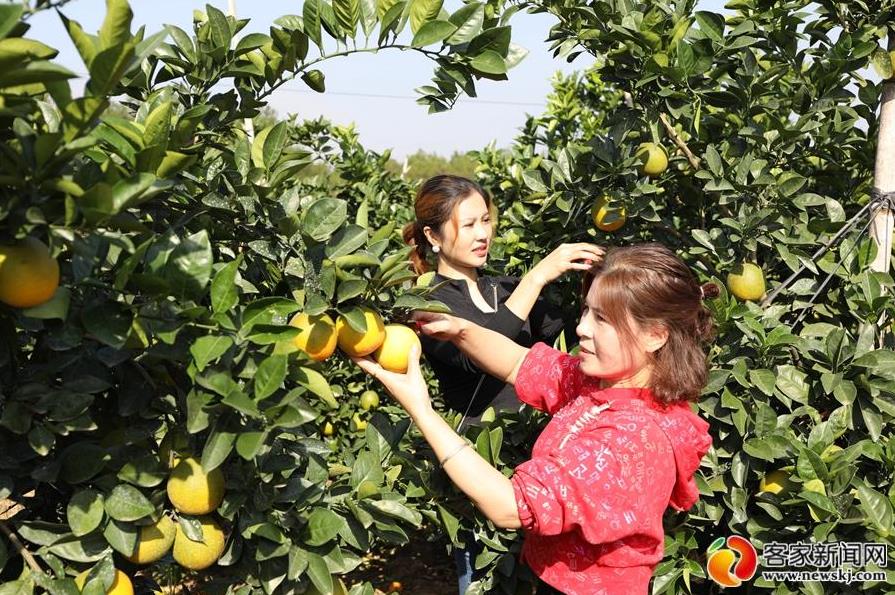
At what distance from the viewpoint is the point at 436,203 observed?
2445 millimetres

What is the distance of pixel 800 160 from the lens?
2.42 m

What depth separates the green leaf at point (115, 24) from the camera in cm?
85

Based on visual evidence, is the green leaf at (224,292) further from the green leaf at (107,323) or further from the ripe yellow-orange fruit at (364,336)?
the ripe yellow-orange fruit at (364,336)

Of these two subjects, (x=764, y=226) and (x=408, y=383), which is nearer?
(x=408, y=383)

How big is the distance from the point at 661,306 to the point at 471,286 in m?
0.98

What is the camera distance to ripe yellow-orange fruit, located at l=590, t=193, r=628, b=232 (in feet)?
7.13

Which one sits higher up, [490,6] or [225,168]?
[490,6]

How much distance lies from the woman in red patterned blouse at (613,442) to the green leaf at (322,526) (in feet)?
0.65

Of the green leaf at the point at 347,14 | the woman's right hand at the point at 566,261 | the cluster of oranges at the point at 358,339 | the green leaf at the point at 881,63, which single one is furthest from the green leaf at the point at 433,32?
the green leaf at the point at 881,63

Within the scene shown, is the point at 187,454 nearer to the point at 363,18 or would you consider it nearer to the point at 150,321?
the point at 150,321

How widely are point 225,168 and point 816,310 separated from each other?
1442 mm

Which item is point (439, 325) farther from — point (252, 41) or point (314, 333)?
point (252, 41)

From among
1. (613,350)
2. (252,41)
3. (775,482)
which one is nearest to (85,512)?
(252,41)

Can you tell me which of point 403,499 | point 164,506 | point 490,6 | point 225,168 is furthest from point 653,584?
point 490,6
